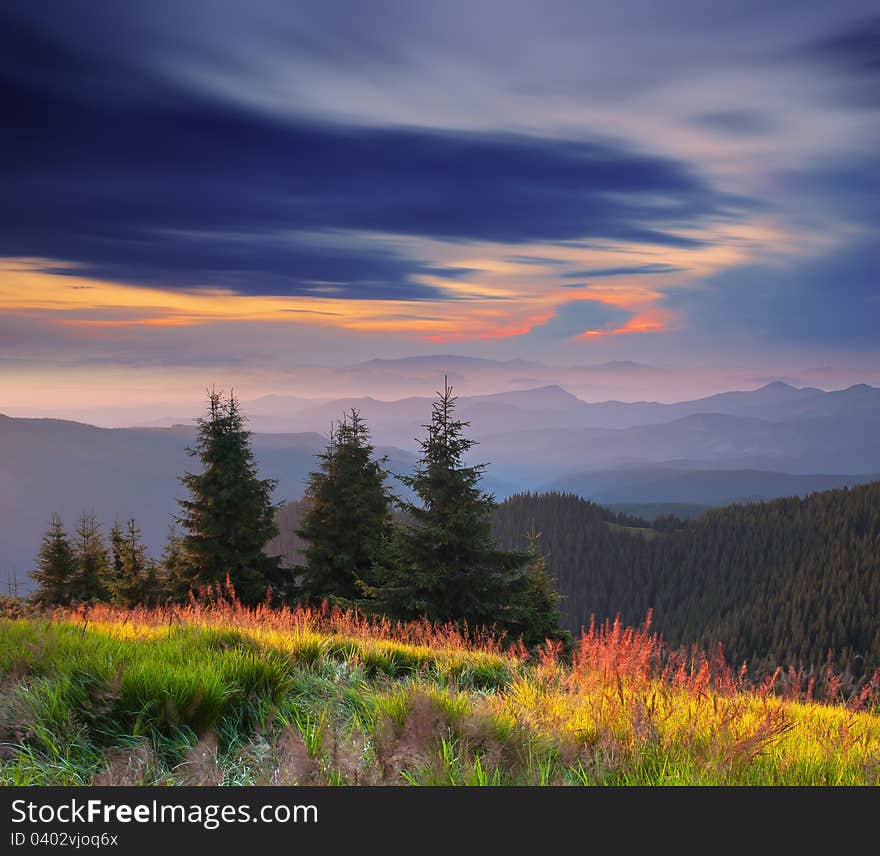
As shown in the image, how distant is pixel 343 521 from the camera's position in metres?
28.0

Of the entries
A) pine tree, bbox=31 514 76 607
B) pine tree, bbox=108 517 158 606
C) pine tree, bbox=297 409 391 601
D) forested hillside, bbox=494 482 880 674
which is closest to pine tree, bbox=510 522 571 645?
pine tree, bbox=297 409 391 601

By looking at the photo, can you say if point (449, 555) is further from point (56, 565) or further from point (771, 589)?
point (771, 589)

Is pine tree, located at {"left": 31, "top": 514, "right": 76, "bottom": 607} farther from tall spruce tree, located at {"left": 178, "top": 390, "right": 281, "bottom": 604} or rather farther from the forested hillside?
the forested hillside

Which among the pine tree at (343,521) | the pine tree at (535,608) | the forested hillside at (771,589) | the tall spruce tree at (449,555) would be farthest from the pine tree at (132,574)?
the forested hillside at (771,589)

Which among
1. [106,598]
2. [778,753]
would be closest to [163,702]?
[778,753]

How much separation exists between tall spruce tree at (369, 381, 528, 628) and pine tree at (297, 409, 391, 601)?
5284 mm

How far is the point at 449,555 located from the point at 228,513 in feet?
36.8

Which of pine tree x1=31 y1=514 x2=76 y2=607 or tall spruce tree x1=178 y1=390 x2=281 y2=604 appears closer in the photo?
tall spruce tree x1=178 y1=390 x2=281 y2=604

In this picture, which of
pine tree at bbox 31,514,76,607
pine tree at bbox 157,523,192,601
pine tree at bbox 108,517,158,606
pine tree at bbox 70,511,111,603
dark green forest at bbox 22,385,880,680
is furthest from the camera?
pine tree at bbox 70,511,111,603

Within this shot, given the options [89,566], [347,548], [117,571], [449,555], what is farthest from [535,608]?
[89,566]

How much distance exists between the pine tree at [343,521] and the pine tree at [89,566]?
1465cm

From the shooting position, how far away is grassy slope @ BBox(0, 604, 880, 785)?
10.2 feet

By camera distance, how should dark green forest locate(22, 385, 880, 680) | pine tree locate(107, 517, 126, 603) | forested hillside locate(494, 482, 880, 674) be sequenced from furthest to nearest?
forested hillside locate(494, 482, 880, 674)
pine tree locate(107, 517, 126, 603)
dark green forest locate(22, 385, 880, 680)

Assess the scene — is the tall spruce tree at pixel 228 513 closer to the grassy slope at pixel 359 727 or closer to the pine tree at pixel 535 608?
the pine tree at pixel 535 608
